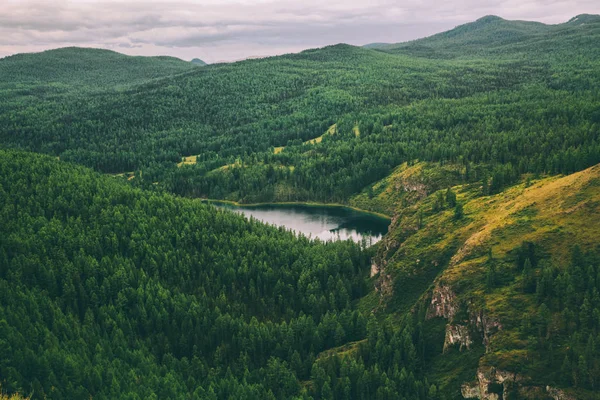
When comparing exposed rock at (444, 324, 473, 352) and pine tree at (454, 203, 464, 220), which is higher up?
pine tree at (454, 203, 464, 220)

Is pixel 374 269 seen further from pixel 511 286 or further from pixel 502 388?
pixel 502 388

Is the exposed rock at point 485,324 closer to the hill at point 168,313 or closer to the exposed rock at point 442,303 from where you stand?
the exposed rock at point 442,303

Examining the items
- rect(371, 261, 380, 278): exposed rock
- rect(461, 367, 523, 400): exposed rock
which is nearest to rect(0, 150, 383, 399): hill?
rect(371, 261, 380, 278): exposed rock

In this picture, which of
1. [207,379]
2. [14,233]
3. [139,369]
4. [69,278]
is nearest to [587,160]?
[207,379]

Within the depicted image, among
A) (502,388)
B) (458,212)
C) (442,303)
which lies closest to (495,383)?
(502,388)

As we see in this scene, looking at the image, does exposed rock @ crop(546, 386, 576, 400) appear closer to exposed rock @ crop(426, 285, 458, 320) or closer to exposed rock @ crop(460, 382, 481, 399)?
exposed rock @ crop(460, 382, 481, 399)

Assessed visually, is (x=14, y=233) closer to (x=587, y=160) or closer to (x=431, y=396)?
(x=431, y=396)
